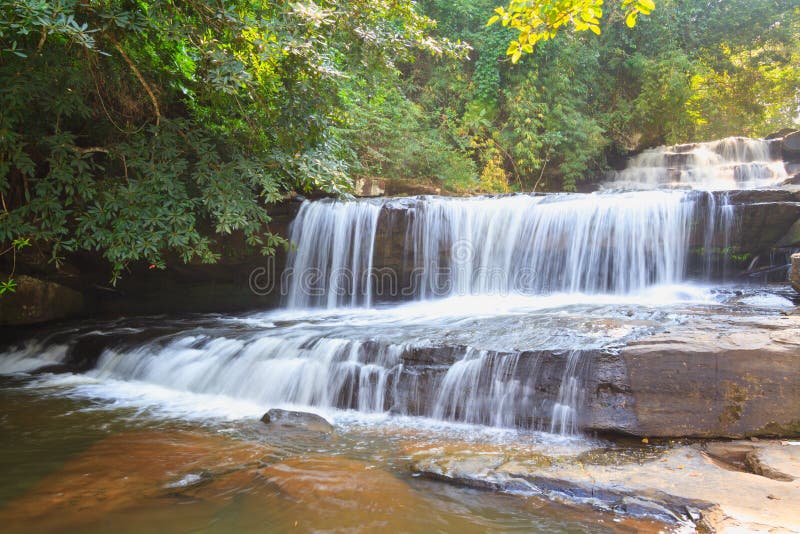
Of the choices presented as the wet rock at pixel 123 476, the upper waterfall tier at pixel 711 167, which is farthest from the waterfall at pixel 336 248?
the upper waterfall tier at pixel 711 167

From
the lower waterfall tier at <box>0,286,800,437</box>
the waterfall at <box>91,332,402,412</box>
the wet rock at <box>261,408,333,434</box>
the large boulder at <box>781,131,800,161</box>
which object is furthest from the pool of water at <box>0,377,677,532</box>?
the large boulder at <box>781,131,800,161</box>

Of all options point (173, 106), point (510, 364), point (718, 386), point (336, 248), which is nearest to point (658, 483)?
point (718, 386)

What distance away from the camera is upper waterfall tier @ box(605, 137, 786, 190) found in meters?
14.1

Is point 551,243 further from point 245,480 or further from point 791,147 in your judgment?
point 791,147

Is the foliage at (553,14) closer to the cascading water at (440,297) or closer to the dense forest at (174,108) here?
the dense forest at (174,108)

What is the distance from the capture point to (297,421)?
4773 millimetres

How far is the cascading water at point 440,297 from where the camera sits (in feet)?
16.6

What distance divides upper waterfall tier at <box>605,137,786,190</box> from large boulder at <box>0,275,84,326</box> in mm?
15268

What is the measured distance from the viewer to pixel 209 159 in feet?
20.8

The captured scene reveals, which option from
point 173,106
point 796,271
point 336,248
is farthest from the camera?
point 336,248

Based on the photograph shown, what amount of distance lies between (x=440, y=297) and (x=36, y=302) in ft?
25.2

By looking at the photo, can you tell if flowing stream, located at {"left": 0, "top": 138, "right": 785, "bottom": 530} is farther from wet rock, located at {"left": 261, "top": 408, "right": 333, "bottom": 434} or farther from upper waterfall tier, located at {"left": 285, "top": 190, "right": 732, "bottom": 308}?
wet rock, located at {"left": 261, "top": 408, "right": 333, "bottom": 434}

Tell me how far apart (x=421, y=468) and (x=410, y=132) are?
12.3 m

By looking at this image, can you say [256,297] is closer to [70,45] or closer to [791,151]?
[70,45]
